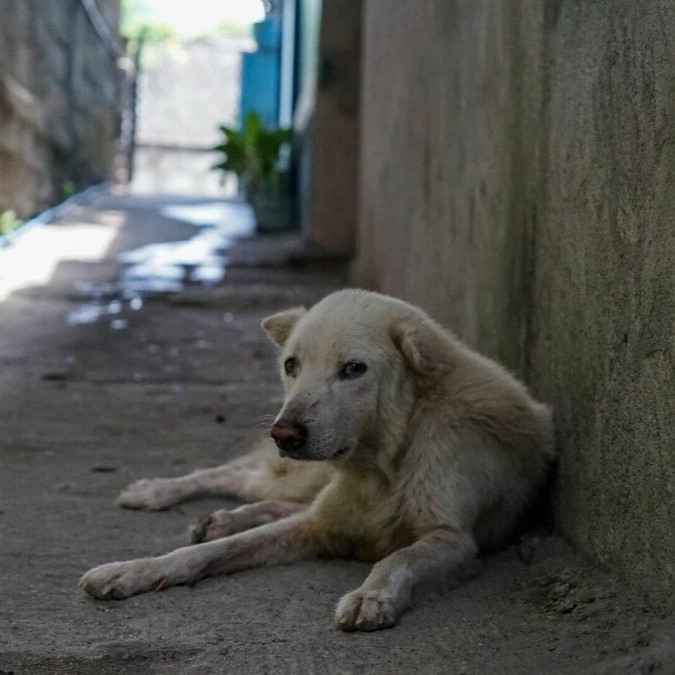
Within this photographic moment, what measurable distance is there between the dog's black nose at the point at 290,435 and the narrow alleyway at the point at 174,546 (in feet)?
1.29

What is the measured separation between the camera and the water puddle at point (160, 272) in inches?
312

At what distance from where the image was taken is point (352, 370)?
2.98 meters

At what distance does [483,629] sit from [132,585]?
3.08ft

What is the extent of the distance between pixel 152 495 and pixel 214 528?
22.3 inches

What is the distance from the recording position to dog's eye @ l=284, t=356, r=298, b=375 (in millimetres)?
3092

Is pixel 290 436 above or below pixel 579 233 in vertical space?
below

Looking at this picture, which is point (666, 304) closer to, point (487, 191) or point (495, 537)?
point (495, 537)

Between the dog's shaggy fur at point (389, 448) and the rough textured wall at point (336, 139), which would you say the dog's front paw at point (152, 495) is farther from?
the rough textured wall at point (336, 139)

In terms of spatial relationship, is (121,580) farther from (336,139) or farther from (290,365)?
(336,139)

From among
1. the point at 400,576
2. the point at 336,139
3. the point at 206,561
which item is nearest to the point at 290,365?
the point at 206,561

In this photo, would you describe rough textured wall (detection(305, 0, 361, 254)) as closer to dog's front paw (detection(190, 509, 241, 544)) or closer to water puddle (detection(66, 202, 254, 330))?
water puddle (detection(66, 202, 254, 330))

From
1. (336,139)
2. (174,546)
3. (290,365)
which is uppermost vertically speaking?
(336,139)

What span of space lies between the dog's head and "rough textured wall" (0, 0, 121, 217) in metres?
6.85

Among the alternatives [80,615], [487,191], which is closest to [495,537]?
[80,615]
